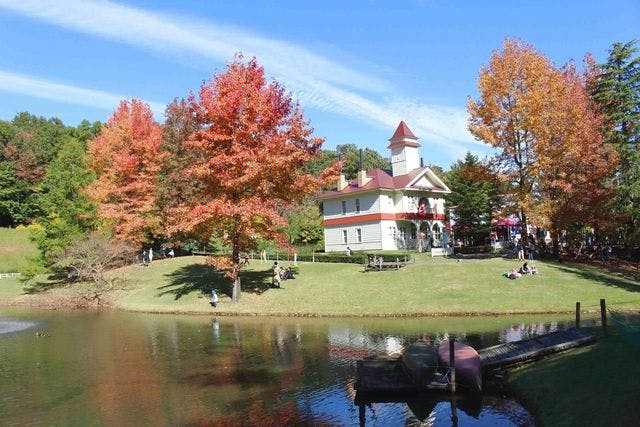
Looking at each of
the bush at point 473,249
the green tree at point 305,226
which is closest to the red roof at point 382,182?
the green tree at point 305,226

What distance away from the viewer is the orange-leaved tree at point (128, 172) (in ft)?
162

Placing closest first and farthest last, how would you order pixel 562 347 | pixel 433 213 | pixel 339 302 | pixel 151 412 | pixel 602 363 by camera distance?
pixel 151 412
pixel 602 363
pixel 562 347
pixel 339 302
pixel 433 213

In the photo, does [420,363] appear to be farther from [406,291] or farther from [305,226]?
[305,226]

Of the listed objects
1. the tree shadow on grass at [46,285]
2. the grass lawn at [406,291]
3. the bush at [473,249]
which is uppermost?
the bush at [473,249]

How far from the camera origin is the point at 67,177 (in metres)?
49.9

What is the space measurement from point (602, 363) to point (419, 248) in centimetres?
4203

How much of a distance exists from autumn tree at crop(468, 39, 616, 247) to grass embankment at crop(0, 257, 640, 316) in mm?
4970

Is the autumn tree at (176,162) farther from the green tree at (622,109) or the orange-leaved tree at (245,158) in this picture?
the green tree at (622,109)

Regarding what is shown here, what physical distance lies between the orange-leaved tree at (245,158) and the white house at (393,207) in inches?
950

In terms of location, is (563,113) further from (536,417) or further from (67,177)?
(67,177)

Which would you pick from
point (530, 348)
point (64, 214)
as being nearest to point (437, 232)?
point (64, 214)

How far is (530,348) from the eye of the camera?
18.3 meters

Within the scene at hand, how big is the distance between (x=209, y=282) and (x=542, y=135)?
28315 millimetres

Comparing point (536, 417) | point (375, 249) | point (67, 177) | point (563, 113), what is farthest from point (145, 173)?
point (536, 417)
